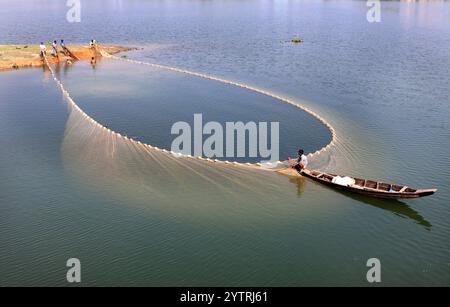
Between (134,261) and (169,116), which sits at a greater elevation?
(169,116)

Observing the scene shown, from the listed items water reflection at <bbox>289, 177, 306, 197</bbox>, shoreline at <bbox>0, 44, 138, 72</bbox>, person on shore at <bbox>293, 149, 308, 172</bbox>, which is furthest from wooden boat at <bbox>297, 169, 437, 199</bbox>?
shoreline at <bbox>0, 44, 138, 72</bbox>

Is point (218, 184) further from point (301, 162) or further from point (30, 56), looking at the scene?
point (30, 56)

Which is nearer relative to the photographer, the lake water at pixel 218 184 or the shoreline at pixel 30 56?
→ the lake water at pixel 218 184

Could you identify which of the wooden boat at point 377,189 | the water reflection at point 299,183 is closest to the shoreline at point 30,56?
the water reflection at point 299,183

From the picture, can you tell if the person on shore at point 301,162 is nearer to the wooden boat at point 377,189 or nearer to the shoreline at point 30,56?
the wooden boat at point 377,189

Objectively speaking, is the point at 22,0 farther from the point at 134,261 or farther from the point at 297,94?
the point at 134,261

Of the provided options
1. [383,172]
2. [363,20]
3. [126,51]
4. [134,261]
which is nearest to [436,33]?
[363,20]

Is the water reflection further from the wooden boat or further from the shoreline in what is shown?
the shoreline
